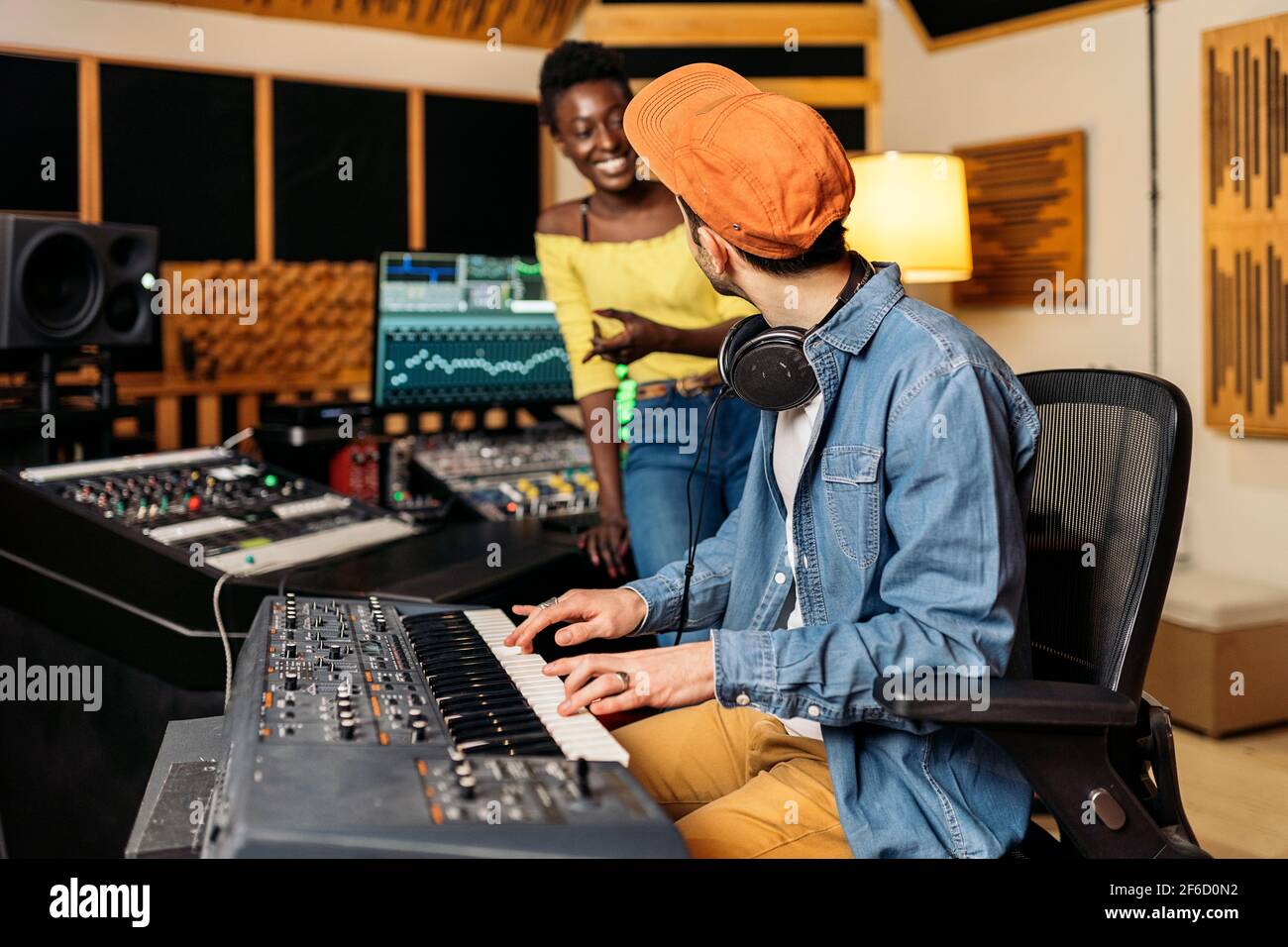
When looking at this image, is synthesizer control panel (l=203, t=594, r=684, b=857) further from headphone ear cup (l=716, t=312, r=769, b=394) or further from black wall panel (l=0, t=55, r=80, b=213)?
black wall panel (l=0, t=55, r=80, b=213)

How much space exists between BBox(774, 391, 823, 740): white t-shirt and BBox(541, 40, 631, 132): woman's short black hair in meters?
1.21

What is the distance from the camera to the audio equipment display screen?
10.0 feet

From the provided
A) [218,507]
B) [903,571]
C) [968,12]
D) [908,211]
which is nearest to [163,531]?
[218,507]

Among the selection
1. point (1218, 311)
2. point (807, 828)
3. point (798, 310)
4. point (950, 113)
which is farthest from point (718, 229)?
point (950, 113)

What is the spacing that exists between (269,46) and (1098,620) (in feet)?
13.8

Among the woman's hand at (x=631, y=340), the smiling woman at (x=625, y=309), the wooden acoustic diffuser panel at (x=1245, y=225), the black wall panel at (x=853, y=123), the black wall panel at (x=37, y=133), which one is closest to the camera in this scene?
the woman's hand at (x=631, y=340)

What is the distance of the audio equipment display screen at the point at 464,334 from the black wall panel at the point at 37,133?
1.91m

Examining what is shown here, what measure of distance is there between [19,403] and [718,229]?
196cm

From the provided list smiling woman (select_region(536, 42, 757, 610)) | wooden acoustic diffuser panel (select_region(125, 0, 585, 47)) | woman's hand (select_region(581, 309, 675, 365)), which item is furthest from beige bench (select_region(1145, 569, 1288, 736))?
wooden acoustic diffuser panel (select_region(125, 0, 585, 47))

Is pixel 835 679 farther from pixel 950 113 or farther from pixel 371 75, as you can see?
pixel 371 75

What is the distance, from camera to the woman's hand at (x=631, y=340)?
2.30 meters

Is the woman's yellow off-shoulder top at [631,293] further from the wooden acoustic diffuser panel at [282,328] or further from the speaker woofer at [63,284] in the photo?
the wooden acoustic diffuser panel at [282,328]

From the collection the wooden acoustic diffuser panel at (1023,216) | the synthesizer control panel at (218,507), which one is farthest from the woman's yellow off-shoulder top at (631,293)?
the wooden acoustic diffuser panel at (1023,216)

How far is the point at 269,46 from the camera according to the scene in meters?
4.67
